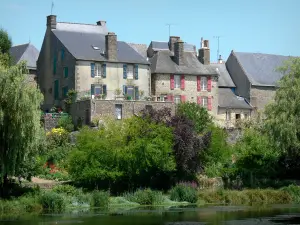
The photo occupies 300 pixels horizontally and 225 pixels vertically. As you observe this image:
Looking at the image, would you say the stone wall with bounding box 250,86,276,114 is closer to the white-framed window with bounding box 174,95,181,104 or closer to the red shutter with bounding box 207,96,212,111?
the red shutter with bounding box 207,96,212,111

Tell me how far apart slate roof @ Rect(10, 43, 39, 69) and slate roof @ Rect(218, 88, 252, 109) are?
1796 cm

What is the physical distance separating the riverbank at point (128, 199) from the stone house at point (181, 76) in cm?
2128

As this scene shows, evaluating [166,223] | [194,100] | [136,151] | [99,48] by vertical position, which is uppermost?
[99,48]

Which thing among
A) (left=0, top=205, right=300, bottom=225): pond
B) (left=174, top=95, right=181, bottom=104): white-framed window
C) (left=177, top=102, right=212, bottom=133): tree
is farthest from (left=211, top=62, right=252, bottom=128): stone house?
(left=0, top=205, right=300, bottom=225): pond

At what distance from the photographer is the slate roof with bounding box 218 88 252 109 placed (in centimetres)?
6944

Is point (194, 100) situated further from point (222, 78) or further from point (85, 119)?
point (85, 119)

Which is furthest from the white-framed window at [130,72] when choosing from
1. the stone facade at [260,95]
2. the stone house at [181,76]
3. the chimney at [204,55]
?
the stone facade at [260,95]

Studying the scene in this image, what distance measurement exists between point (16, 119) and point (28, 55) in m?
33.9

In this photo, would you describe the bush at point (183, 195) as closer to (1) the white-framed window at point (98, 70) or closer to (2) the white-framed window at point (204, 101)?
(1) the white-framed window at point (98, 70)

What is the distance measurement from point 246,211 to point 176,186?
6598mm

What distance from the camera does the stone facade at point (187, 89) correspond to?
65.4 m

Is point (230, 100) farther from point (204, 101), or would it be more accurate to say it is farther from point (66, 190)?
point (66, 190)

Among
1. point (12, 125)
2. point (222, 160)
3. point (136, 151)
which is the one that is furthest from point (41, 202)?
point (222, 160)

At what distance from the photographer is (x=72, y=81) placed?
61.2 meters
